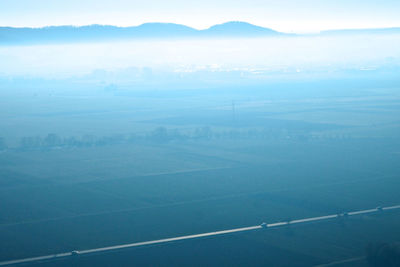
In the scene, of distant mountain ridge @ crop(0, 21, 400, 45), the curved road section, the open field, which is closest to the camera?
the curved road section

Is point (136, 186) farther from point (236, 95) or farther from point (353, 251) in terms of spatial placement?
point (236, 95)

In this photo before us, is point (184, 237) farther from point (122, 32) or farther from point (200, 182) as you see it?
point (122, 32)

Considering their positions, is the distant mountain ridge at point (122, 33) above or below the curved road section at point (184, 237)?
above

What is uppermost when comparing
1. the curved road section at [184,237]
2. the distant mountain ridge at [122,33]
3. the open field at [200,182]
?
the distant mountain ridge at [122,33]

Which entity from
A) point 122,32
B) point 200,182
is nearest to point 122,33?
point 122,32

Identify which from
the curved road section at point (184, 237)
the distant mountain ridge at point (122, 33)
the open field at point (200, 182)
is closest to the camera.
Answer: the curved road section at point (184, 237)

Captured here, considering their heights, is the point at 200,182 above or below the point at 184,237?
above

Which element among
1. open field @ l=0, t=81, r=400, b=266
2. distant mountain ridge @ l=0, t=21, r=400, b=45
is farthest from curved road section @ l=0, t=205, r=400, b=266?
distant mountain ridge @ l=0, t=21, r=400, b=45

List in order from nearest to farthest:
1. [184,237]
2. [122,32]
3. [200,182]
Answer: [184,237] < [200,182] < [122,32]

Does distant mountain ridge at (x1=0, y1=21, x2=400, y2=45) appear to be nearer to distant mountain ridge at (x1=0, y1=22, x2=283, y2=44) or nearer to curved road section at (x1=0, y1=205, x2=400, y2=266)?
distant mountain ridge at (x1=0, y1=22, x2=283, y2=44)

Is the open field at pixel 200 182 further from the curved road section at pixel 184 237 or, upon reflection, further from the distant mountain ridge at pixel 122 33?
the distant mountain ridge at pixel 122 33

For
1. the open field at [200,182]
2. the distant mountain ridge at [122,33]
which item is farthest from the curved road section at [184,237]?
the distant mountain ridge at [122,33]
